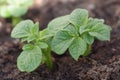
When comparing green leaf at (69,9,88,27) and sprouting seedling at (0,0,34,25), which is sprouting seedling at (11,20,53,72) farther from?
sprouting seedling at (0,0,34,25)

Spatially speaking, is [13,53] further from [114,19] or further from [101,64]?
[114,19]

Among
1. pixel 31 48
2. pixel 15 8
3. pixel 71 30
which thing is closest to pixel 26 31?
pixel 31 48

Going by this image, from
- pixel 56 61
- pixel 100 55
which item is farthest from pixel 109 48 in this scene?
pixel 56 61

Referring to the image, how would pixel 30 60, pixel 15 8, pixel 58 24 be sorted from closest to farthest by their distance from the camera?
pixel 30 60 → pixel 58 24 → pixel 15 8

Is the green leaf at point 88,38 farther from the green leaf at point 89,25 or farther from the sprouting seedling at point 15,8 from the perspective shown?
the sprouting seedling at point 15,8

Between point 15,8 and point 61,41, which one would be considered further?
point 15,8

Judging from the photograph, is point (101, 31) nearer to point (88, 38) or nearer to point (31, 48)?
point (88, 38)

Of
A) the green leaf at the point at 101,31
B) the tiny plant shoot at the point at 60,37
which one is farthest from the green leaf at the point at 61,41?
the green leaf at the point at 101,31

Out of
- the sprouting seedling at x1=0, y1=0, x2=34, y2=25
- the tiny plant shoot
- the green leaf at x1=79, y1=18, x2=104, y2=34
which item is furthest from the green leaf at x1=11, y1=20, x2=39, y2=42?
the sprouting seedling at x1=0, y1=0, x2=34, y2=25
